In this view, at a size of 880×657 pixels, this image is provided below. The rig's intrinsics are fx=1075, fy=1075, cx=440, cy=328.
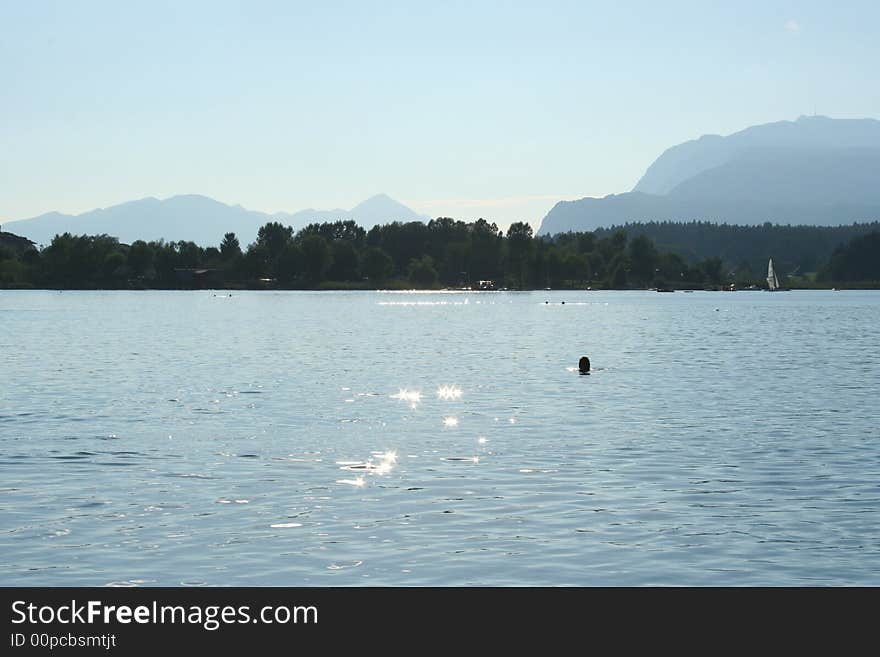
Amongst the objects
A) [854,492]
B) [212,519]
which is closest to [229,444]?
[212,519]

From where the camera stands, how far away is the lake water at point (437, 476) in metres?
22.2

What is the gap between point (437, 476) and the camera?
32531 mm

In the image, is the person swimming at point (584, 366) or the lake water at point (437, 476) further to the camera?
the person swimming at point (584, 366)

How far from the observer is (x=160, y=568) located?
21.7 m

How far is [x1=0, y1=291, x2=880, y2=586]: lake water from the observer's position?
2222cm

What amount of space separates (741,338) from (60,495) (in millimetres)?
102424

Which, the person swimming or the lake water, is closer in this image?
the lake water

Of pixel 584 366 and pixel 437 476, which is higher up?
pixel 584 366

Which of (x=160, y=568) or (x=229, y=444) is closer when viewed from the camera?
(x=160, y=568)

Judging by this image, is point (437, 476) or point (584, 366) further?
point (584, 366)
